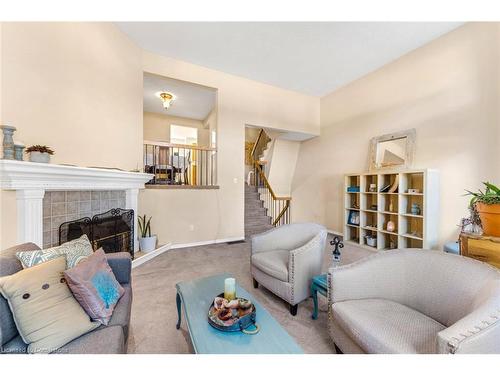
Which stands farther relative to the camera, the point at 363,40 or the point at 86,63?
the point at 363,40

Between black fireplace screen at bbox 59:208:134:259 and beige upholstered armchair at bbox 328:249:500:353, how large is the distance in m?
2.82

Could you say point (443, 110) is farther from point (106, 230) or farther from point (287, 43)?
point (106, 230)

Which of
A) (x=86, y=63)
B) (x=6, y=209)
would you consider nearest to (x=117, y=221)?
(x=6, y=209)

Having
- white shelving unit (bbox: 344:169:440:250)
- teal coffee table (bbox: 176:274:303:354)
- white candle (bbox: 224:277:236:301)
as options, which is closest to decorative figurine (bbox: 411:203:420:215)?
white shelving unit (bbox: 344:169:440:250)

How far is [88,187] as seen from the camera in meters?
2.56

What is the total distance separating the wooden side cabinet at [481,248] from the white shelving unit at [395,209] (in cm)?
205

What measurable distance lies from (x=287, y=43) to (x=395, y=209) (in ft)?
11.5

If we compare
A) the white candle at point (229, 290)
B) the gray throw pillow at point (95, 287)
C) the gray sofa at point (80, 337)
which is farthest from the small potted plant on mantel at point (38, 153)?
the white candle at point (229, 290)

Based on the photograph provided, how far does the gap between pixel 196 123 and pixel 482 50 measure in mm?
6651

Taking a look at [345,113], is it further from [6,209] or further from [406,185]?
[6,209]

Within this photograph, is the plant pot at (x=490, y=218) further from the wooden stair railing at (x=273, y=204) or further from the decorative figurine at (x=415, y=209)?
the wooden stair railing at (x=273, y=204)

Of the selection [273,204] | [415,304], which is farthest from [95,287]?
[273,204]

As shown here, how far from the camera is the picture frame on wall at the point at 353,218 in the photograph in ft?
14.4

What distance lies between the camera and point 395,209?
3.79 metres
